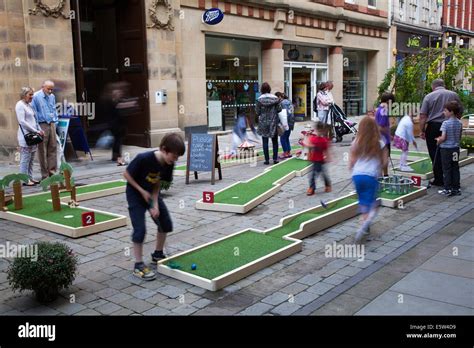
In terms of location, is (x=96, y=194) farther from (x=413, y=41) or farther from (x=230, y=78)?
A: (x=413, y=41)

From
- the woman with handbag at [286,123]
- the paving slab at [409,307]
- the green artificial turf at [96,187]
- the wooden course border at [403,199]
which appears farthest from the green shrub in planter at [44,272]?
the woman with handbag at [286,123]

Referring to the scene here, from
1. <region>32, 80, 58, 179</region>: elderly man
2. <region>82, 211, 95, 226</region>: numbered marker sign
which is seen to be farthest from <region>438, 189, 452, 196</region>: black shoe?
<region>32, 80, 58, 179</region>: elderly man

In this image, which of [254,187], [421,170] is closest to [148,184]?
[254,187]

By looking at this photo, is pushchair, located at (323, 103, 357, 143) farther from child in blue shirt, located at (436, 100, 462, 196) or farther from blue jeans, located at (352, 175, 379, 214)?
blue jeans, located at (352, 175, 379, 214)

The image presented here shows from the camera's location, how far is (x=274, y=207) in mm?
8266

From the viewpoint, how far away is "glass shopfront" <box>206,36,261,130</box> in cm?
1830

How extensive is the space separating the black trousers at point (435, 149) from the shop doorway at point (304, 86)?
13.0 meters

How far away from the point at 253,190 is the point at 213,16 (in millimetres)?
9231

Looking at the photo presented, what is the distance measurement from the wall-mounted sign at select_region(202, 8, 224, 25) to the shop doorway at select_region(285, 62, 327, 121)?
652 cm

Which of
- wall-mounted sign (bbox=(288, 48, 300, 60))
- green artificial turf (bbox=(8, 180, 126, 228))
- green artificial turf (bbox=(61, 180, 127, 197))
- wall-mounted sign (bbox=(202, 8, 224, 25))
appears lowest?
green artificial turf (bbox=(8, 180, 126, 228))

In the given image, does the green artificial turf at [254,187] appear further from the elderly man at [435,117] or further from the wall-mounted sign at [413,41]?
the wall-mounted sign at [413,41]

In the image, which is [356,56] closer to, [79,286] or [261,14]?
[261,14]
